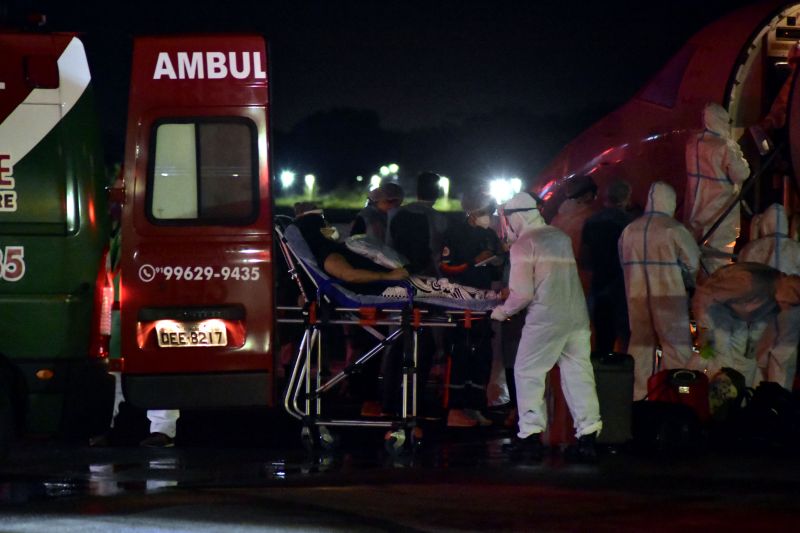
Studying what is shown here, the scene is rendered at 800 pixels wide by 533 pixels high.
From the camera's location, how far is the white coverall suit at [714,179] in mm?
11469

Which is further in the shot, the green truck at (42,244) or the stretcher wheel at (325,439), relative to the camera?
the stretcher wheel at (325,439)

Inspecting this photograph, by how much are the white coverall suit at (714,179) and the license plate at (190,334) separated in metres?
4.82

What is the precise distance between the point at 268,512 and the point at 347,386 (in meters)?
5.78

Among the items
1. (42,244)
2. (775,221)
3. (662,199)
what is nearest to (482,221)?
(662,199)

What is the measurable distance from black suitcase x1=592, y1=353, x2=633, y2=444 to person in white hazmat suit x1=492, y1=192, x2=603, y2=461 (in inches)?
10.0

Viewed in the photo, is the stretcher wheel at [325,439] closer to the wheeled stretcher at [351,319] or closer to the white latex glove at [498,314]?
the wheeled stretcher at [351,319]

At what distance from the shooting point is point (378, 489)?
805cm

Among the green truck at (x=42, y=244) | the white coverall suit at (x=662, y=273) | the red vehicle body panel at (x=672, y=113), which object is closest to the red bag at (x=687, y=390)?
the white coverall suit at (x=662, y=273)

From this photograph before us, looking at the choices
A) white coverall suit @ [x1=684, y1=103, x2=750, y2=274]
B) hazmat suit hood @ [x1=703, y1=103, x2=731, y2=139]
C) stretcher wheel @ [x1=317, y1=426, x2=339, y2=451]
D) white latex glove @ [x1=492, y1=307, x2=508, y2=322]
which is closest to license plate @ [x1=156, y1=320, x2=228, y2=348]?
stretcher wheel @ [x1=317, y1=426, x2=339, y2=451]

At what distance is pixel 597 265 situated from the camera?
11.7m

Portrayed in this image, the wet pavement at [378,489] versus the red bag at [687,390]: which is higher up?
the red bag at [687,390]

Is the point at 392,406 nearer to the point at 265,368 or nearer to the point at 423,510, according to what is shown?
the point at 265,368

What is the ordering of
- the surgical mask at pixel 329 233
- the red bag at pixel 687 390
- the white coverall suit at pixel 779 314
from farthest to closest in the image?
1. the white coverall suit at pixel 779 314
2. the red bag at pixel 687 390
3. the surgical mask at pixel 329 233

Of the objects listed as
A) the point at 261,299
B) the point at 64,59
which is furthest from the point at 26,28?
the point at 261,299
